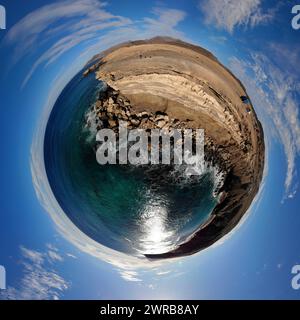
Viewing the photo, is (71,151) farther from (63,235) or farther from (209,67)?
(209,67)

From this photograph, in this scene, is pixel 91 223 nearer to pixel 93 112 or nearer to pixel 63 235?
pixel 63 235

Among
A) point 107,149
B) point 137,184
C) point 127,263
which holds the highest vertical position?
point 107,149

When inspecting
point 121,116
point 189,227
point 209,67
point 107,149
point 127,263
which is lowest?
point 127,263

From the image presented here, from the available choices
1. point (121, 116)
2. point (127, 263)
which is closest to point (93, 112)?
point (121, 116)

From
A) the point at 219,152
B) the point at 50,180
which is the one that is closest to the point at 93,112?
the point at 50,180

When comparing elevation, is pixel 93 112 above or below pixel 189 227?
above

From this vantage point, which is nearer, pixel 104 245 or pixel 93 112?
pixel 93 112
